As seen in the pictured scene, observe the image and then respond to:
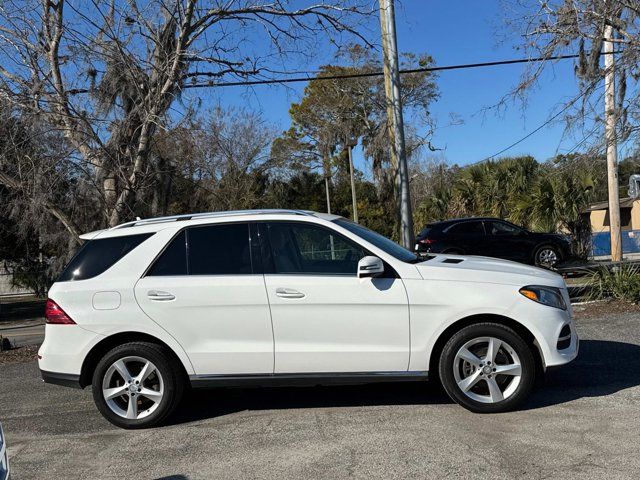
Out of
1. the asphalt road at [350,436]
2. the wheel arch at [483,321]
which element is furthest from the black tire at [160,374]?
the wheel arch at [483,321]

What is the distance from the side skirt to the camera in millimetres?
5117

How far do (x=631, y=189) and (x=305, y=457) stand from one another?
11550 mm

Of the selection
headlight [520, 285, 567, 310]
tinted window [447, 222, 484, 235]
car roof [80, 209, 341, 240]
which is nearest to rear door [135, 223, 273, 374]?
car roof [80, 209, 341, 240]

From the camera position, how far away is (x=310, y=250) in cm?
559

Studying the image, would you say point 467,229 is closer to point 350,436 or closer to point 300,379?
point 300,379

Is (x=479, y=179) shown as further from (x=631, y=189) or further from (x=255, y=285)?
(x=255, y=285)

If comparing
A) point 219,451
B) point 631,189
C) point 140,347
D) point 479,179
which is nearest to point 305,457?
point 219,451

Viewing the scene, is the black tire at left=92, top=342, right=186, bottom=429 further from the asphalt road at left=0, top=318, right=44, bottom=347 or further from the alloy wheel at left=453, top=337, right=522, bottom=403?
the asphalt road at left=0, top=318, right=44, bottom=347

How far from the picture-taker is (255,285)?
5203 mm

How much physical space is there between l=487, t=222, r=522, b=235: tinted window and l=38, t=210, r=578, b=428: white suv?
12143 millimetres

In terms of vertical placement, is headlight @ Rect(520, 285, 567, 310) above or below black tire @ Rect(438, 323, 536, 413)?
above

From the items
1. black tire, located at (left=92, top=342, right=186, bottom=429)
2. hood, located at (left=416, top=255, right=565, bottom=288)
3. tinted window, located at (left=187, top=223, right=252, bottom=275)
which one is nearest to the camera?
hood, located at (left=416, top=255, right=565, bottom=288)

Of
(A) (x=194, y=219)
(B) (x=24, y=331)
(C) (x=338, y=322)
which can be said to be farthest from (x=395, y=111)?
(B) (x=24, y=331)

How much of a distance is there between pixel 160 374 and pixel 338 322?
1.63 m
